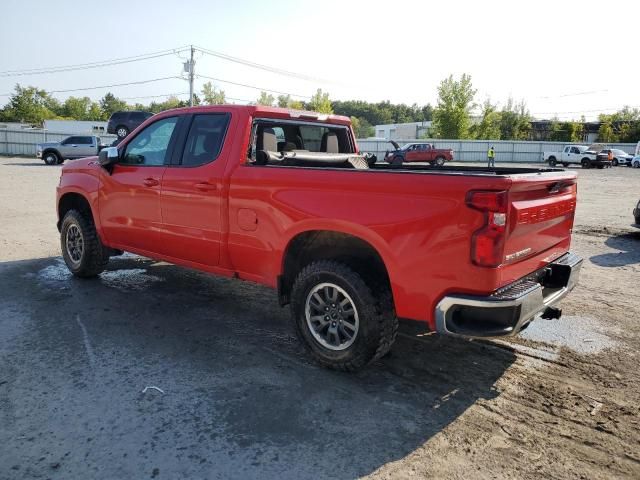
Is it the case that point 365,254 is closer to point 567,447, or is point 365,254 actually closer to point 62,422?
point 567,447

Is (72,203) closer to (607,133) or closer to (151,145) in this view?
(151,145)

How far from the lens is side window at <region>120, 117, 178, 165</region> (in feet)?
16.6

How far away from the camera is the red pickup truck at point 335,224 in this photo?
3.02 meters

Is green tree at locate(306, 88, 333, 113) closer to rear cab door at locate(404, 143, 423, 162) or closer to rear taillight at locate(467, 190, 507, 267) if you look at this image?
rear cab door at locate(404, 143, 423, 162)

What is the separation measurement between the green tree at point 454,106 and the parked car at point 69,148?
4171 cm

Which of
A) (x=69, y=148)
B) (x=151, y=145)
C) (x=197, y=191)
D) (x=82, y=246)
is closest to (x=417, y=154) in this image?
(x=69, y=148)

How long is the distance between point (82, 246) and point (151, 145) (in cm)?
177

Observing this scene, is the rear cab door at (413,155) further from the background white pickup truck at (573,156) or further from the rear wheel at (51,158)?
the rear wheel at (51,158)

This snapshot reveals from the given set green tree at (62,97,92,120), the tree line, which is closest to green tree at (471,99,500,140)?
the tree line

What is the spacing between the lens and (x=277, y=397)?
3.38 m

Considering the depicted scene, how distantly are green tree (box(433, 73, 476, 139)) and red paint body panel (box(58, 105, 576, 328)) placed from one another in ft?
189

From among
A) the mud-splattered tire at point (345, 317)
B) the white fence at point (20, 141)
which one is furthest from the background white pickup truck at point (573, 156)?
the mud-splattered tire at point (345, 317)

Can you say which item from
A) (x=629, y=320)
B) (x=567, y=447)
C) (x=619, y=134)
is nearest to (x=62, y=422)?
(x=567, y=447)

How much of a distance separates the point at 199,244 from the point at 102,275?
2465 millimetres
